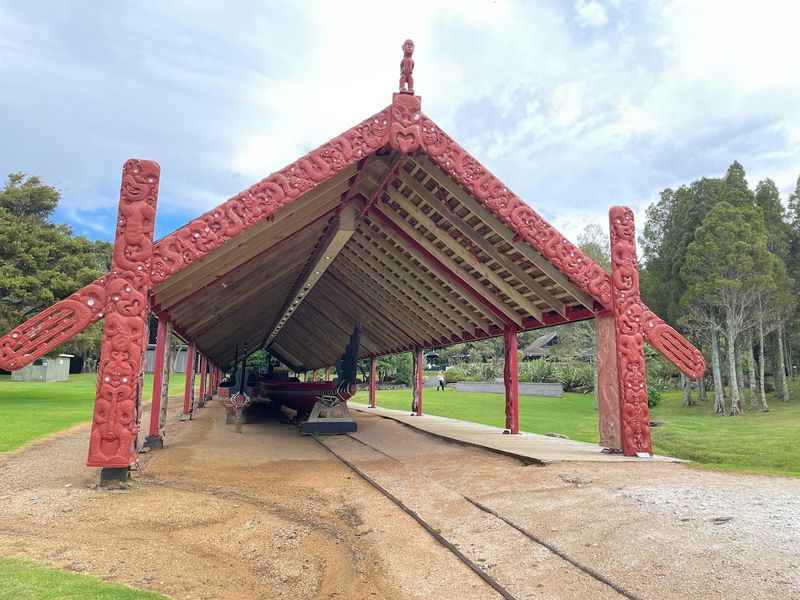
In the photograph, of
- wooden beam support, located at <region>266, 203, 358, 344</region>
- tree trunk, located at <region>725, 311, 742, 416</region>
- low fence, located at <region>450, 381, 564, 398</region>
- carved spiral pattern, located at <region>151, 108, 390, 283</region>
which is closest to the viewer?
carved spiral pattern, located at <region>151, 108, 390, 283</region>

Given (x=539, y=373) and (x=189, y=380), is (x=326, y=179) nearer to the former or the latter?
(x=189, y=380)

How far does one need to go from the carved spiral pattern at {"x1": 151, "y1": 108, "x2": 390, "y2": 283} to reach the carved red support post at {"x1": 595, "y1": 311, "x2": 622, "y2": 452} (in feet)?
16.7

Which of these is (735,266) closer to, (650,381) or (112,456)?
(650,381)

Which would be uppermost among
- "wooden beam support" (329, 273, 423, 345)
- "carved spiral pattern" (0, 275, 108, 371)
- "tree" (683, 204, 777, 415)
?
"tree" (683, 204, 777, 415)

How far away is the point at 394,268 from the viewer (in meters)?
13.0

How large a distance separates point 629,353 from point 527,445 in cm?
293

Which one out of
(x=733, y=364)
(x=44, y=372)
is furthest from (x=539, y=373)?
(x=44, y=372)

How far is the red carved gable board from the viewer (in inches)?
267

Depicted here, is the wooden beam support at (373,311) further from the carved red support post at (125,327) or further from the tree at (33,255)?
the tree at (33,255)

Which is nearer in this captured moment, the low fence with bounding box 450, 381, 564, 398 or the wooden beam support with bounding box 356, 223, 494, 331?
the wooden beam support with bounding box 356, 223, 494, 331

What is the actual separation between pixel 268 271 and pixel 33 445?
5736 millimetres

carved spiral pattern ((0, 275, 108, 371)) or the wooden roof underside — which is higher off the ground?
the wooden roof underside

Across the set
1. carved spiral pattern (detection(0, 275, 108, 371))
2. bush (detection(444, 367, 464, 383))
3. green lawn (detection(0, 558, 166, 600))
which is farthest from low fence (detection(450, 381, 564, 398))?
green lawn (detection(0, 558, 166, 600))

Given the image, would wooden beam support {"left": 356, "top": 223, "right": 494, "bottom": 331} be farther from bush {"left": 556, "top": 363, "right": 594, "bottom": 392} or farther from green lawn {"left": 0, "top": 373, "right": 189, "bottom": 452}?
bush {"left": 556, "top": 363, "right": 594, "bottom": 392}
